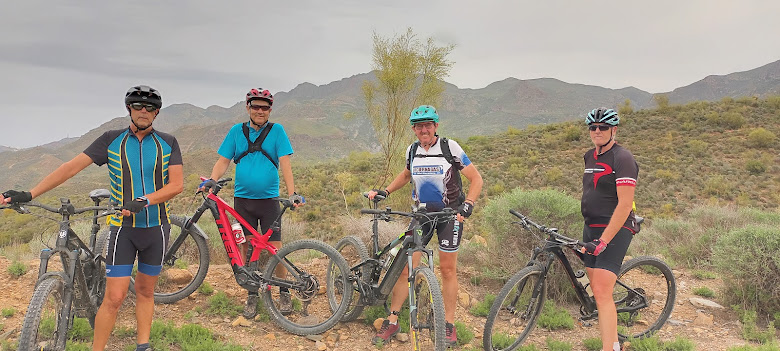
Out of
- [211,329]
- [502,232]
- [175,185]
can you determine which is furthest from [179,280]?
[502,232]

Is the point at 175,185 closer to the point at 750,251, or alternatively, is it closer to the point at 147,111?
the point at 147,111

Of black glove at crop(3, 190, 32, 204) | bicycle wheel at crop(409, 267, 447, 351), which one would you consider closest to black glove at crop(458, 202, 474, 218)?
bicycle wheel at crop(409, 267, 447, 351)

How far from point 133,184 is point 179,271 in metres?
2.21

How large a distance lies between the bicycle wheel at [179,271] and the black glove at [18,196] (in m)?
1.62

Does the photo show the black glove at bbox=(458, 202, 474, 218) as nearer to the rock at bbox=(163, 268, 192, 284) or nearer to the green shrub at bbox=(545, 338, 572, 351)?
the green shrub at bbox=(545, 338, 572, 351)

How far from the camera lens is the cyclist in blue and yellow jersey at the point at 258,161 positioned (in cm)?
412

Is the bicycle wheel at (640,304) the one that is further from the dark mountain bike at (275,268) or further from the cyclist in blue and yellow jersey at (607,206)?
the dark mountain bike at (275,268)

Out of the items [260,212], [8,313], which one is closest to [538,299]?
[260,212]

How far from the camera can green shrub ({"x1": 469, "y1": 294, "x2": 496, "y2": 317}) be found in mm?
5016

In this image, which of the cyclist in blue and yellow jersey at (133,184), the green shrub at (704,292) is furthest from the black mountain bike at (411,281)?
the green shrub at (704,292)

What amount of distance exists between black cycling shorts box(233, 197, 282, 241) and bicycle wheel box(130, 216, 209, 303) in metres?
0.66

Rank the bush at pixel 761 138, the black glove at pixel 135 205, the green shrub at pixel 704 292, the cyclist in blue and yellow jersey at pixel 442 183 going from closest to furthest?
1. the black glove at pixel 135 205
2. the cyclist in blue and yellow jersey at pixel 442 183
3. the green shrub at pixel 704 292
4. the bush at pixel 761 138

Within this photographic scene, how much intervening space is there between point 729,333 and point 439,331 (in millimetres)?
3824

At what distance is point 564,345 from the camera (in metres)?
4.16
